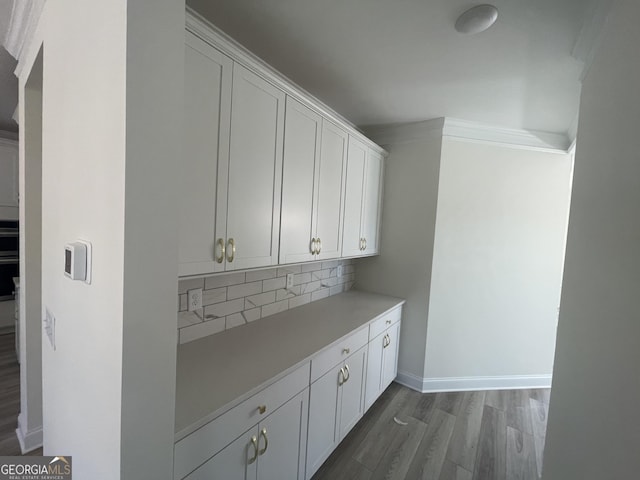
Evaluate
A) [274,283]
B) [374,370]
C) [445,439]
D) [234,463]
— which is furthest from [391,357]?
[234,463]

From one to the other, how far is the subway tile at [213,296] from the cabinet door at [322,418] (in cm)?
72

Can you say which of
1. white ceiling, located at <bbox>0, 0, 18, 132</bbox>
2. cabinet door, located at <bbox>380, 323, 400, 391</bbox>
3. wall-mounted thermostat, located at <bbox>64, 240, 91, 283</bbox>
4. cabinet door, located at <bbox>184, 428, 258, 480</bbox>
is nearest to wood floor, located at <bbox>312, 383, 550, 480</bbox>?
cabinet door, located at <bbox>380, 323, 400, 391</bbox>

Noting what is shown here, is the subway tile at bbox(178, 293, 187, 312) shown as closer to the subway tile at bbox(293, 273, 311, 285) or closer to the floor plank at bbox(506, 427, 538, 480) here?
the subway tile at bbox(293, 273, 311, 285)

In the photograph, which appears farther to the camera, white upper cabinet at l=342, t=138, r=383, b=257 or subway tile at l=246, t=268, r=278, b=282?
white upper cabinet at l=342, t=138, r=383, b=257

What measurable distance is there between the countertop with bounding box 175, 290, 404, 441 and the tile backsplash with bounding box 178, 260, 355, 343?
60 millimetres

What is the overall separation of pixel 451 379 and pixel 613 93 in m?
2.60

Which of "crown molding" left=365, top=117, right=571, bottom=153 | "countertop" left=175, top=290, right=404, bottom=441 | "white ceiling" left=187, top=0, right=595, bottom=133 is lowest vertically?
"countertop" left=175, top=290, right=404, bottom=441

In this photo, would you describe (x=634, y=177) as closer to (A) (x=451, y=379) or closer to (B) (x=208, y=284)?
(B) (x=208, y=284)

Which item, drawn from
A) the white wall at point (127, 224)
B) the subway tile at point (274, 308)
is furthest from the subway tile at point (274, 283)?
the white wall at point (127, 224)

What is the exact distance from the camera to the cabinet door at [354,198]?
2275mm

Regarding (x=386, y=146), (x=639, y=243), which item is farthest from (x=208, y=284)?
(x=386, y=146)

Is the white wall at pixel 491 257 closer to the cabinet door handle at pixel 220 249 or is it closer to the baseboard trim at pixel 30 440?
the cabinet door handle at pixel 220 249

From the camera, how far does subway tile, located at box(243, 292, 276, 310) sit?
1895 millimetres

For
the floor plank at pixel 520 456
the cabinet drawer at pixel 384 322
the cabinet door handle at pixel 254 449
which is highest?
the cabinet drawer at pixel 384 322
